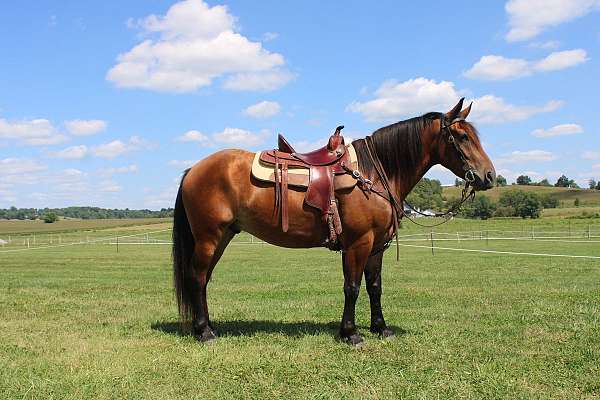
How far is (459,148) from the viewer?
260 inches

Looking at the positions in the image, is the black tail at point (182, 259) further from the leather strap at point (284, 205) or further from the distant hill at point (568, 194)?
the distant hill at point (568, 194)

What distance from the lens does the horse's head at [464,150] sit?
6.52 meters

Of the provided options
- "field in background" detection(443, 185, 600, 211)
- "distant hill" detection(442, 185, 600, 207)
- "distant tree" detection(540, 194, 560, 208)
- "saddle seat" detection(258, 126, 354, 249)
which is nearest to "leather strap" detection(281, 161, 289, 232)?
"saddle seat" detection(258, 126, 354, 249)

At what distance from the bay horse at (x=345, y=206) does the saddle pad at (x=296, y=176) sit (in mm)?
95

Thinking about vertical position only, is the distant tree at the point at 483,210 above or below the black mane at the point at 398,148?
below

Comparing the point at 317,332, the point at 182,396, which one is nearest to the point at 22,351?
the point at 182,396

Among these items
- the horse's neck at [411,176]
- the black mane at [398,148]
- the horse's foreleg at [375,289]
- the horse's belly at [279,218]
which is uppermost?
the black mane at [398,148]

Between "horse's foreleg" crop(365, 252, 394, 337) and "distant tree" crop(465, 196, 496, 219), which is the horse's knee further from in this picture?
"distant tree" crop(465, 196, 496, 219)

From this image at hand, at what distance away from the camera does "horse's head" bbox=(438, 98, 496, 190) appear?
652 centimetres

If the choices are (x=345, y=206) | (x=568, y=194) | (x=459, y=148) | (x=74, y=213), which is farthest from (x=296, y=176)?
(x=74, y=213)

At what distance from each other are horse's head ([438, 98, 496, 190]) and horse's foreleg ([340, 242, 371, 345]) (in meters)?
1.58

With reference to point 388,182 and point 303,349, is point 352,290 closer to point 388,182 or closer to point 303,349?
point 303,349

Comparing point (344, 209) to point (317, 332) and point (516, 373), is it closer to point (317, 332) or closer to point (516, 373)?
point (317, 332)

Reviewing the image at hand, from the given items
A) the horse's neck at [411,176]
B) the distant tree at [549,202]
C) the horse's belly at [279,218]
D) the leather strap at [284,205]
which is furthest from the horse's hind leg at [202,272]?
the distant tree at [549,202]
